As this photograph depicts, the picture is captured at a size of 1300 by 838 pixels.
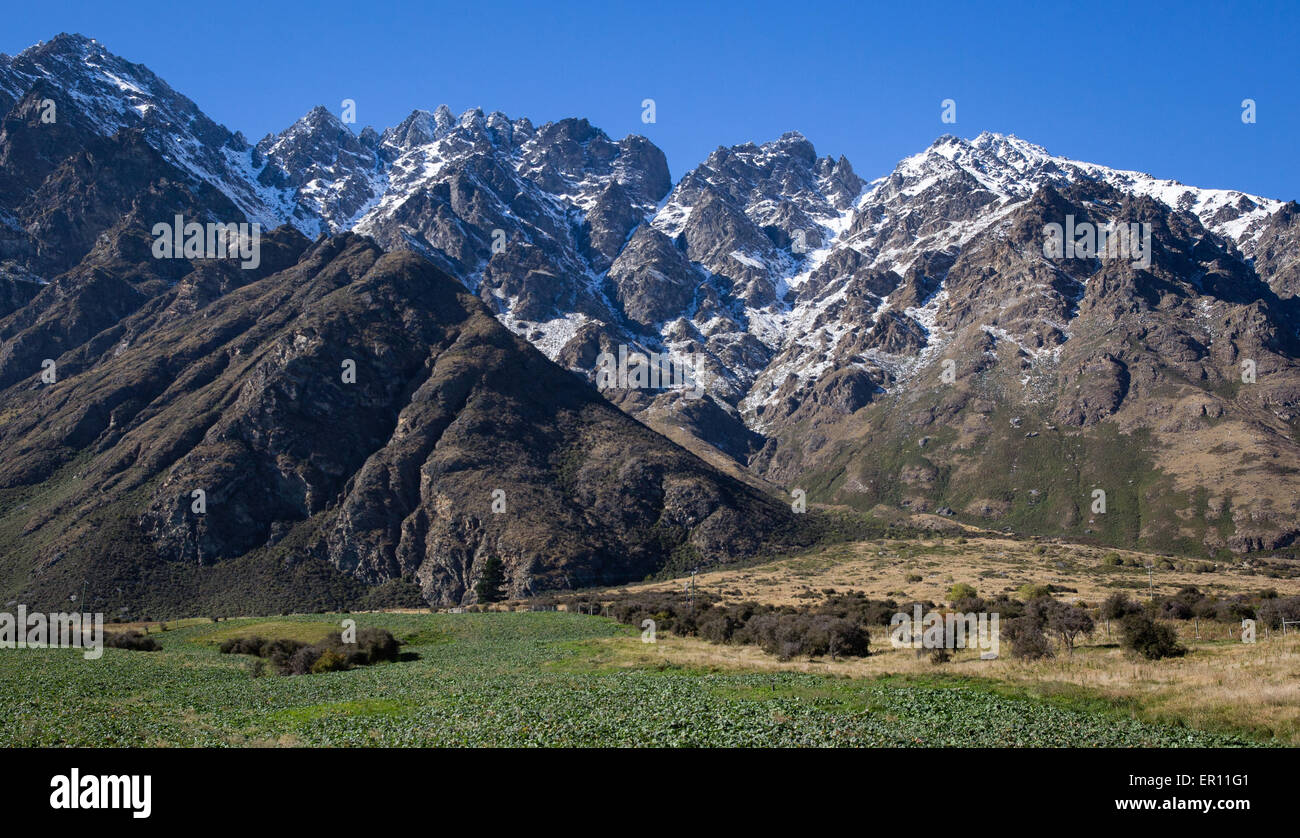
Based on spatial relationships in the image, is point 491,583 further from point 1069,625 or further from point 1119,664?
point 1119,664

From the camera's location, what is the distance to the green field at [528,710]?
23.2 metres

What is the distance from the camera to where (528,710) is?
Result: 28.1 meters

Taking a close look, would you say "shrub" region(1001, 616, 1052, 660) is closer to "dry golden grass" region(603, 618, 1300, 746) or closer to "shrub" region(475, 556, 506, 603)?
"dry golden grass" region(603, 618, 1300, 746)

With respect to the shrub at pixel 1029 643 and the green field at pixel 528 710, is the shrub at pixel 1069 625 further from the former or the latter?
the green field at pixel 528 710

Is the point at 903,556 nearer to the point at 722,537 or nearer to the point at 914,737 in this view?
the point at 722,537

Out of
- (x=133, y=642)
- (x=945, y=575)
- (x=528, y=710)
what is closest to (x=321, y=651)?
(x=133, y=642)

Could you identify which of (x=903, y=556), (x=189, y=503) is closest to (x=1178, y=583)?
(x=903, y=556)

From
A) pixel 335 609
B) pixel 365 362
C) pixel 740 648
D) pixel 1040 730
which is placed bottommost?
pixel 335 609

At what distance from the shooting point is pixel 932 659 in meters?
40.6

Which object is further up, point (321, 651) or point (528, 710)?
point (528, 710)

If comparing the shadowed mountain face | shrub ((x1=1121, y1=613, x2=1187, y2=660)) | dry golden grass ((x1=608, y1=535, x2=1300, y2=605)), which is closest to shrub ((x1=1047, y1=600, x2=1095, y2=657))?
shrub ((x1=1121, y1=613, x2=1187, y2=660))

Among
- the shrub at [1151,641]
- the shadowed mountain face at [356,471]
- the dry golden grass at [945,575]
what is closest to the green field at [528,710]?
the shrub at [1151,641]
